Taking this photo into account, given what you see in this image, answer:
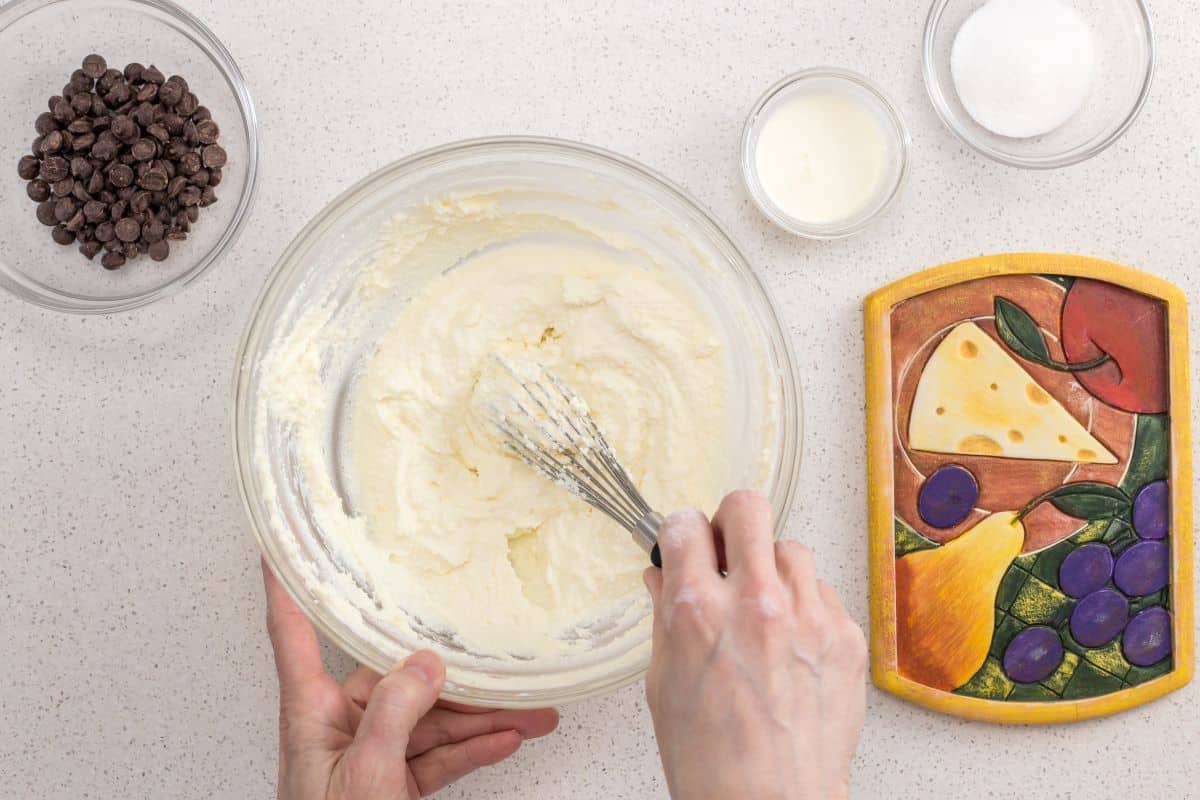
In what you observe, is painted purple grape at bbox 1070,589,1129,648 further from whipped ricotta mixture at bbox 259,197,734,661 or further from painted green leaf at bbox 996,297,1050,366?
whipped ricotta mixture at bbox 259,197,734,661

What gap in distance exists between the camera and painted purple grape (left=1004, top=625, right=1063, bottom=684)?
1365mm

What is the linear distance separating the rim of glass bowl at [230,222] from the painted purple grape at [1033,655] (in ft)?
4.30

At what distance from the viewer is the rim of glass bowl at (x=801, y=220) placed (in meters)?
1.33

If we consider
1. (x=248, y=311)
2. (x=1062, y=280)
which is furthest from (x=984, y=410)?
(x=248, y=311)

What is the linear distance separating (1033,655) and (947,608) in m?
0.15

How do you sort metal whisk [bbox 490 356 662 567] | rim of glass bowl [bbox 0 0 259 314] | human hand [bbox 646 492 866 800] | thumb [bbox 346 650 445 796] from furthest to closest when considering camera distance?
rim of glass bowl [bbox 0 0 259 314] → metal whisk [bbox 490 356 662 567] → thumb [bbox 346 650 445 796] → human hand [bbox 646 492 866 800]

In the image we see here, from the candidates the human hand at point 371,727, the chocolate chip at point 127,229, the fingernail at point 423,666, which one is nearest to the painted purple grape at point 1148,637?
the human hand at point 371,727

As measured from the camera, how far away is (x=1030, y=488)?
1.37 m

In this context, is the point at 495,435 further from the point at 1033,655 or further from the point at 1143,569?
the point at 1143,569

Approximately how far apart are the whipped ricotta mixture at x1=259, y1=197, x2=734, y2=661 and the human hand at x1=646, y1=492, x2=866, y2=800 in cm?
37

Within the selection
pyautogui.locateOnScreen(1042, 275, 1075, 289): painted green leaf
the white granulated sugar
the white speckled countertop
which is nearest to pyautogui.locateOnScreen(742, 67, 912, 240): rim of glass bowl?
the white speckled countertop

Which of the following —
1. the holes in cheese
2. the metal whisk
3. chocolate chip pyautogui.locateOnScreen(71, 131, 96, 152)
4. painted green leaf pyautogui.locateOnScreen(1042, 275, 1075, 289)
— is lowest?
the holes in cheese

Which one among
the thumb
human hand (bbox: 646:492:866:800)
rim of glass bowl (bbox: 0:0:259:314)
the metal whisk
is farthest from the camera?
rim of glass bowl (bbox: 0:0:259:314)

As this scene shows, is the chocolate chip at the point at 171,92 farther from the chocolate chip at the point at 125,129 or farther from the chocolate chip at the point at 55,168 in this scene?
the chocolate chip at the point at 55,168
